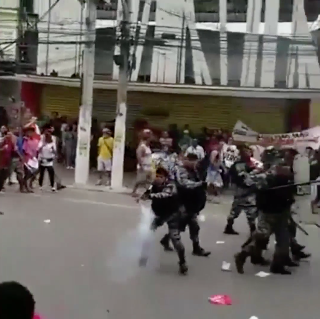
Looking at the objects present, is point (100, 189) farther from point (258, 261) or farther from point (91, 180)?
point (258, 261)

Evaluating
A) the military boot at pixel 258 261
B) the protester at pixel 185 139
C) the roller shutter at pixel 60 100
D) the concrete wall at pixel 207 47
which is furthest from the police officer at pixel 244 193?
the roller shutter at pixel 60 100

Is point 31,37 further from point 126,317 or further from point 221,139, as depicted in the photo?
point 126,317

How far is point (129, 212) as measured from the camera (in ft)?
33.8

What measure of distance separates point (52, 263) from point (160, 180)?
135 centimetres

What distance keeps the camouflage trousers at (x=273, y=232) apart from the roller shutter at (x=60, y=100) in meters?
10.1

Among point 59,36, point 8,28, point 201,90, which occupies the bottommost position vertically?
point 201,90

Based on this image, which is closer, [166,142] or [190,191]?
[190,191]

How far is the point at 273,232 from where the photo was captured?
664cm

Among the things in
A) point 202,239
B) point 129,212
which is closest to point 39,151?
point 129,212

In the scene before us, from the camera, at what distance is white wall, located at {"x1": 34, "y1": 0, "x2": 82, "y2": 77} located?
16016 millimetres

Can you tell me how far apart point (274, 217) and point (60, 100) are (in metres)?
11.0

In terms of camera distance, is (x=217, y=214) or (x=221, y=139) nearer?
(x=217, y=214)

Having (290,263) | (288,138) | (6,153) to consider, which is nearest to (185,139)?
(288,138)

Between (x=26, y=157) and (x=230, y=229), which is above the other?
(x=26, y=157)
